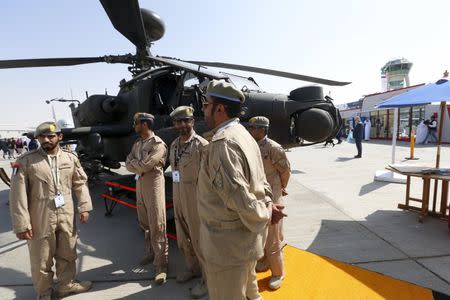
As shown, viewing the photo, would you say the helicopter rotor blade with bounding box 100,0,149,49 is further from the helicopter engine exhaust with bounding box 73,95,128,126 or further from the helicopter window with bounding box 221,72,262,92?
the helicopter engine exhaust with bounding box 73,95,128,126

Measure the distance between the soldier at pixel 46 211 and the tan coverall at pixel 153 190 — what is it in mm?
718

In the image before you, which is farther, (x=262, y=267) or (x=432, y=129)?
A: (x=432, y=129)

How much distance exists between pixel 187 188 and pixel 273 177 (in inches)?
39.3

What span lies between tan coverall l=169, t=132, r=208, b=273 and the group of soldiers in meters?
0.01

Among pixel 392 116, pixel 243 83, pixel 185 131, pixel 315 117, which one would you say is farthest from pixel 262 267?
pixel 392 116

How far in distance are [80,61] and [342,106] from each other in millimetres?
59600

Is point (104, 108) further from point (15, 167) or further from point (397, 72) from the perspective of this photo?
point (397, 72)

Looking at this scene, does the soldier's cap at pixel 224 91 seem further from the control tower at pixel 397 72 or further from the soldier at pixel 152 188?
the control tower at pixel 397 72

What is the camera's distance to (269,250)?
3.01 m

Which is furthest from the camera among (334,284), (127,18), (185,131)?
(127,18)

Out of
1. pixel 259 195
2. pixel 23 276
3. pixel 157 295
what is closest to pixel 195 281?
pixel 157 295

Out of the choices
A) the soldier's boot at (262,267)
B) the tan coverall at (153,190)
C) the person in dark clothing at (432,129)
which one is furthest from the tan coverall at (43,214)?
the person in dark clothing at (432,129)

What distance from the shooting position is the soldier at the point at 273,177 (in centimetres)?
299

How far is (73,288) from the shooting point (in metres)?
2.98
